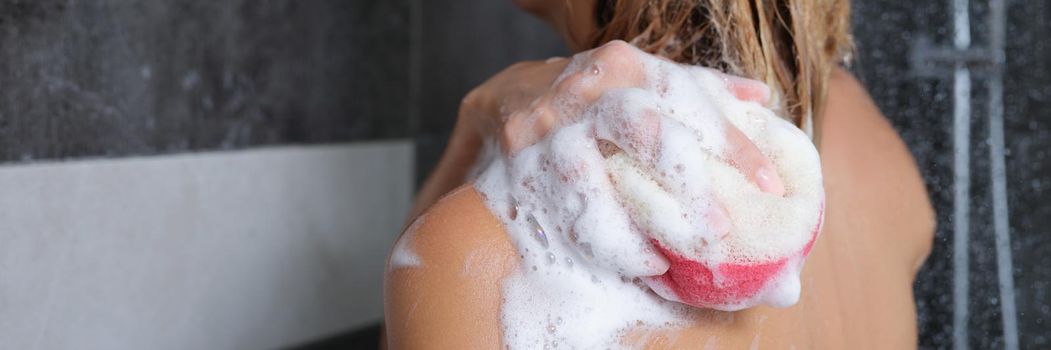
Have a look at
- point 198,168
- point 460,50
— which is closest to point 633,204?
point 198,168

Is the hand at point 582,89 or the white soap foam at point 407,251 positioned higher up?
the hand at point 582,89

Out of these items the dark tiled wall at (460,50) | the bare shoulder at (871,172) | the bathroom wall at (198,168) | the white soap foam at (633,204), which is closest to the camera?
the white soap foam at (633,204)

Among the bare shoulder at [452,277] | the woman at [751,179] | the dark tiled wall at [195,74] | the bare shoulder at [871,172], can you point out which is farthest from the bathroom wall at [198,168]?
the bare shoulder at [871,172]

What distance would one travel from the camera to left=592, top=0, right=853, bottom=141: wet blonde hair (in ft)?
2.38

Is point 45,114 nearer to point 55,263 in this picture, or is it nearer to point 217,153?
point 55,263

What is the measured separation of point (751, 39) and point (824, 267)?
0.19 metres

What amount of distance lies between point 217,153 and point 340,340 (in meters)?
0.46

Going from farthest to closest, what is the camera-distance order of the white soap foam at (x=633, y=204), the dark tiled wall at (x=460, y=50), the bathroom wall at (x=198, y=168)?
the dark tiled wall at (x=460, y=50)
the bathroom wall at (x=198, y=168)
the white soap foam at (x=633, y=204)

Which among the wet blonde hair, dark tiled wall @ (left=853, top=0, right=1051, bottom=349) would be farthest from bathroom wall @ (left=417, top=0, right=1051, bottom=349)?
the wet blonde hair

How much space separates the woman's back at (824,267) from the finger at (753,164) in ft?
0.36

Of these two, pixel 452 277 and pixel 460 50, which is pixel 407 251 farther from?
pixel 460 50

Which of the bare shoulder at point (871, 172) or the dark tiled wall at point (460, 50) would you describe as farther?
the dark tiled wall at point (460, 50)

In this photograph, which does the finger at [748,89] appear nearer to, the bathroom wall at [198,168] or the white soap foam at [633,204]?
the white soap foam at [633,204]

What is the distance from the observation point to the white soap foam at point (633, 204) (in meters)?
0.63
